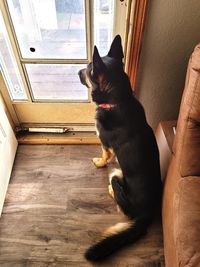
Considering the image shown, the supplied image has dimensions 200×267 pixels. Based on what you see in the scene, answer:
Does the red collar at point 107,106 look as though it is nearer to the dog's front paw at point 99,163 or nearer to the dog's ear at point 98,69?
the dog's ear at point 98,69

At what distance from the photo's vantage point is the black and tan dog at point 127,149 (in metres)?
1.03

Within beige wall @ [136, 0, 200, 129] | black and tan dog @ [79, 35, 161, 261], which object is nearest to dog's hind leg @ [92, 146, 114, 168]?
black and tan dog @ [79, 35, 161, 261]

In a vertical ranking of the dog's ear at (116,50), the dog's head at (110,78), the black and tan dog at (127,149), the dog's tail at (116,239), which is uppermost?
the dog's ear at (116,50)

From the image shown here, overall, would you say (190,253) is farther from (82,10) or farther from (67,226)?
(82,10)

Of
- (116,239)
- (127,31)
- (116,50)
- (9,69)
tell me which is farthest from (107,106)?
(9,69)

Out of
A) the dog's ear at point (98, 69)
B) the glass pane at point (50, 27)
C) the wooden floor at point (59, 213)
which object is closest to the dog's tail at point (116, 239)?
the wooden floor at point (59, 213)

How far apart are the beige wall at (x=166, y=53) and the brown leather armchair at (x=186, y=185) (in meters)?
0.45

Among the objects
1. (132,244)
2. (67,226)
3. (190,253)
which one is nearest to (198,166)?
(190,253)

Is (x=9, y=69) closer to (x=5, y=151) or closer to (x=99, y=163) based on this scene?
(x=5, y=151)

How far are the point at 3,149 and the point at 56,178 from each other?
395mm

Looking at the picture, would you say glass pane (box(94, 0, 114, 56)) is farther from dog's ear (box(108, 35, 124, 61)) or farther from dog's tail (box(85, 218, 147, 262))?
dog's tail (box(85, 218, 147, 262))

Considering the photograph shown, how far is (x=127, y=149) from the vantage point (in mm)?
1093

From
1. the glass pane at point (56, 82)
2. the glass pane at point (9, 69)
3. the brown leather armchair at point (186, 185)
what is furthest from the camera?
the glass pane at point (56, 82)

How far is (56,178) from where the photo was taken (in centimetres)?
145
